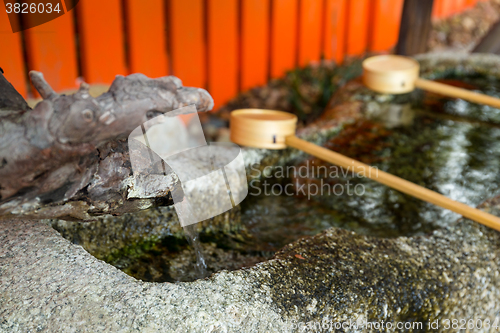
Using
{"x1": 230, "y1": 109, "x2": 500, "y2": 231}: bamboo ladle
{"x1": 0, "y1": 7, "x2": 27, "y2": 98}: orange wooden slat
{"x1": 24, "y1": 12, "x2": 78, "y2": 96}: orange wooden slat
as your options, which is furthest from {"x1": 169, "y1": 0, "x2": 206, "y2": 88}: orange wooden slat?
{"x1": 230, "y1": 109, "x2": 500, "y2": 231}: bamboo ladle

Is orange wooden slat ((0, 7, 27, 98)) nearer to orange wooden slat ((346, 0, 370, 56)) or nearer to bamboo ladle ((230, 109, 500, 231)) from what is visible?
bamboo ladle ((230, 109, 500, 231))

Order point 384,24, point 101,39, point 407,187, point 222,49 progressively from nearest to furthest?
point 407,187 < point 101,39 < point 222,49 < point 384,24

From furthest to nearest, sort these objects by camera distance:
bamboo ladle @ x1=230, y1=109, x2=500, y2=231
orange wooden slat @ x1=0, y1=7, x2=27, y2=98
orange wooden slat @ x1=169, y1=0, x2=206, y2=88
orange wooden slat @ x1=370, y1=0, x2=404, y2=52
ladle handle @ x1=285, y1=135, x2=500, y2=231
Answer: orange wooden slat @ x1=370, y1=0, x2=404, y2=52
orange wooden slat @ x1=169, y1=0, x2=206, y2=88
orange wooden slat @ x1=0, y1=7, x2=27, y2=98
bamboo ladle @ x1=230, y1=109, x2=500, y2=231
ladle handle @ x1=285, y1=135, x2=500, y2=231

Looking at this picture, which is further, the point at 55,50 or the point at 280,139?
the point at 55,50

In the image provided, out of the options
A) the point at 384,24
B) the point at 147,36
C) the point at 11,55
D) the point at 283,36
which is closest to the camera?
the point at 11,55

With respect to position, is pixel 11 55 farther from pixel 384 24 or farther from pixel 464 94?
pixel 384 24

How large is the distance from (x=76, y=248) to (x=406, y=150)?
190 centimetres

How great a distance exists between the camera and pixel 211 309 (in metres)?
1.13

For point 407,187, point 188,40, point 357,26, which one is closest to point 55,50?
point 188,40

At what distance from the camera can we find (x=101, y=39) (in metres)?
3.22

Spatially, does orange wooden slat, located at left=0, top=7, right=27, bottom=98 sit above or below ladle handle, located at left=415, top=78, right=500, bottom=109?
above

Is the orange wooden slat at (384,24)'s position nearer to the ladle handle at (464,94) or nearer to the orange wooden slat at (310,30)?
the orange wooden slat at (310,30)

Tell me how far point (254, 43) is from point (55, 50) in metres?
1.91

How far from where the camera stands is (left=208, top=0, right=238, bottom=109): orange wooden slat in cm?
388
